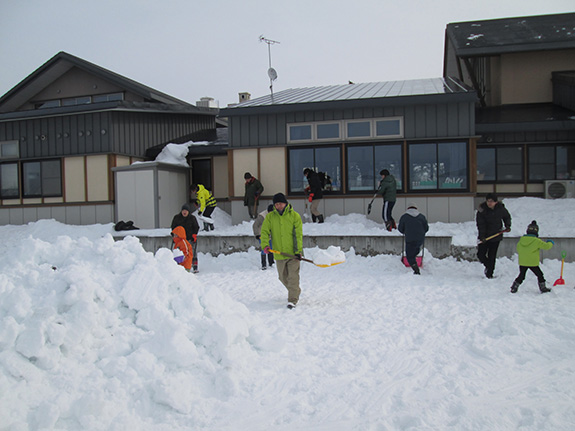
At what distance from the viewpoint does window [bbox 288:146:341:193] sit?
47.4 feet

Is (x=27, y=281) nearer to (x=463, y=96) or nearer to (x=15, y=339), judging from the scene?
(x=15, y=339)

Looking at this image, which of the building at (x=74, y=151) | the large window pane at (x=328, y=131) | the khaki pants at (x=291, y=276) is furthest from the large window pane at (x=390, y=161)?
the building at (x=74, y=151)

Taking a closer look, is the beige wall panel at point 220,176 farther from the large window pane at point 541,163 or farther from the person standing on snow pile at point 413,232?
the large window pane at point 541,163

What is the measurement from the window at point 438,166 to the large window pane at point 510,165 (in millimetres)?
4137

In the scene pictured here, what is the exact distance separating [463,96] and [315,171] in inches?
179

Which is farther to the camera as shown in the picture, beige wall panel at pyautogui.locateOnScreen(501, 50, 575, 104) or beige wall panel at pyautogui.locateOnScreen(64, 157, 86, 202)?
beige wall panel at pyautogui.locateOnScreen(501, 50, 575, 104)

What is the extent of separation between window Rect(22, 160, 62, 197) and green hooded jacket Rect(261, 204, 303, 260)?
12374 mm

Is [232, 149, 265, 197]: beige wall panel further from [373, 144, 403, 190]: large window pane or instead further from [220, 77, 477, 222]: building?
[373, 144, 403, 190]: large window pane

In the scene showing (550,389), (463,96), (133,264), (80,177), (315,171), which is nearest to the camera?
(550,389)

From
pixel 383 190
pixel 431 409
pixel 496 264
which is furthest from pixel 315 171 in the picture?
pixel 431 409

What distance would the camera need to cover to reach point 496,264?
1028cm

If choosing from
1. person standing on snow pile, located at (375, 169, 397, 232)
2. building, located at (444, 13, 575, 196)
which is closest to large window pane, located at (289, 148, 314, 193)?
person standing on snow pile, located at (375, 169, 397, 232)

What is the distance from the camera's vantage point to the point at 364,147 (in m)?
14.3

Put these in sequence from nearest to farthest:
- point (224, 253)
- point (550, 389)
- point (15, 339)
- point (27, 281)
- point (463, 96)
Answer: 1. point (15, 339)
2. point (550, 389)
3. point (27, 281)
4. point (224, 253)
5. point (463, 96)
